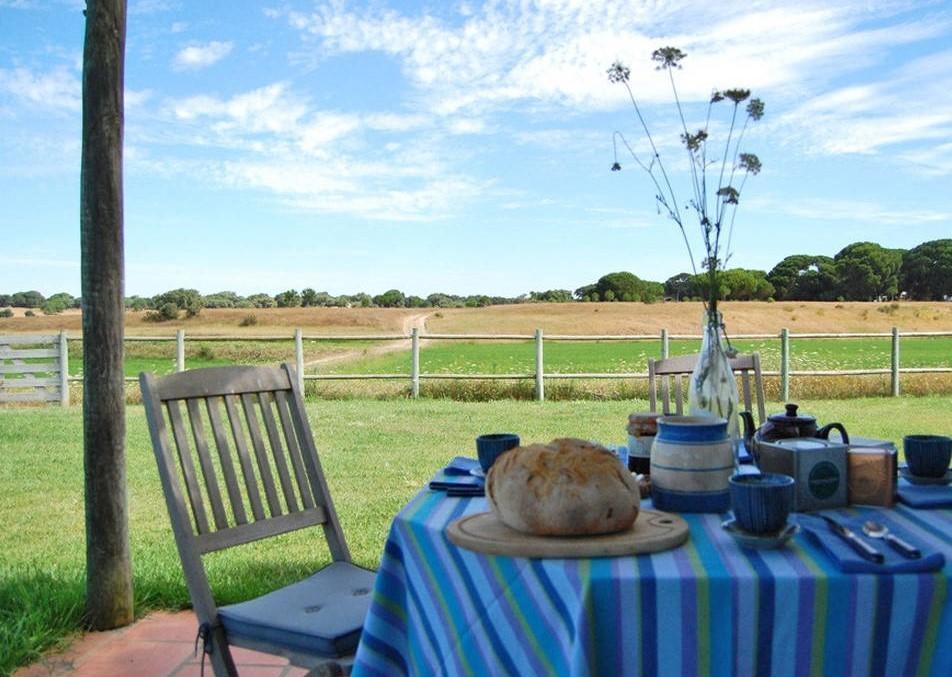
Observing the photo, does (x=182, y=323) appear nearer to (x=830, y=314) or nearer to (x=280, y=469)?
(x=830, y=314)

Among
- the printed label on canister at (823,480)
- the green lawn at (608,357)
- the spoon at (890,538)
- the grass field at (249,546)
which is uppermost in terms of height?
the printed label on canister at (823,480)

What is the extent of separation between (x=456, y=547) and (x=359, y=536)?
3125 millimetres

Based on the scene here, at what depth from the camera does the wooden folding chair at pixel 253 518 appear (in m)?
1.95

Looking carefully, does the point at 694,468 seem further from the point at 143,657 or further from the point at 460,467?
the point at 143,657

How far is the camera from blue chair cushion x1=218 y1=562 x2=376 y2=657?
190 centimetres

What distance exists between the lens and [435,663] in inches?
59.4

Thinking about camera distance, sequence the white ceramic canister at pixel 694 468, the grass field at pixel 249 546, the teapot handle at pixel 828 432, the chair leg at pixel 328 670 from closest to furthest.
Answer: the white ceramic canister at pixel 694 468
the chair leg at pixel 328 670
the teapot handle at pixel 828 432
the grass field at pixel 249 546

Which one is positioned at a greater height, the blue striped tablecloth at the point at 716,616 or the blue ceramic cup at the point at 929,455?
the blue ceramic cup at the point at 929,455

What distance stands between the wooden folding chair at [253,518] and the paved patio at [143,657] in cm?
52

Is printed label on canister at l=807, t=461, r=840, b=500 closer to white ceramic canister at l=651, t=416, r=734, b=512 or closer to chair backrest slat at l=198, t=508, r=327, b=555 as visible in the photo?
white ceramic canister at l=651, t=416, r=734, b=512

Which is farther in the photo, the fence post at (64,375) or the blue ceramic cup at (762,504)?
the fence post at (64,375)

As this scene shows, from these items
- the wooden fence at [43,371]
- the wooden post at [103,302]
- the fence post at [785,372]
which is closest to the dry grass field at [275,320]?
the wooden fence at [43,371]

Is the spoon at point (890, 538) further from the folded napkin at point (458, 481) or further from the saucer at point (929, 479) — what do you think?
the folded napkin at point (458, 481)

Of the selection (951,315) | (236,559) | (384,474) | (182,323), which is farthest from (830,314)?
(236,559)
